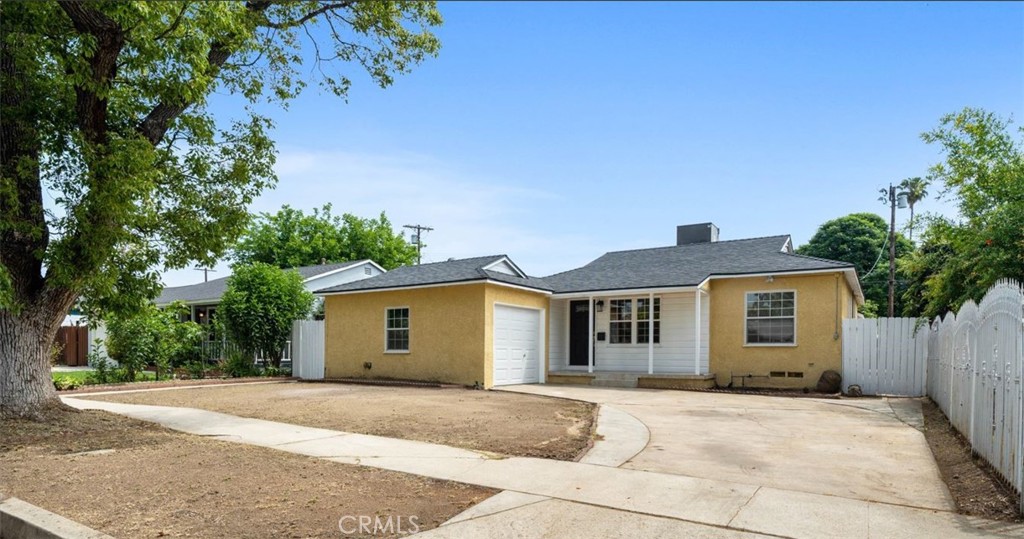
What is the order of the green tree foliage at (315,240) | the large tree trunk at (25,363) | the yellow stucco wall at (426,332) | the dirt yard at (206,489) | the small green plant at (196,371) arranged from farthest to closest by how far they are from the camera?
the green tree foliage at (315,240)
the small green plant at (196,371)
the yellow stucco wall at (426,332)
the large tree trunk at (25,363)
the dirt yard at (206,489)

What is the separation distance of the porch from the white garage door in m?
0.74

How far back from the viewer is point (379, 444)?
25.9ft

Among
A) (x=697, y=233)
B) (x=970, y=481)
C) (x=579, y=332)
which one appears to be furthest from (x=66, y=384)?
(x=697, y=233)

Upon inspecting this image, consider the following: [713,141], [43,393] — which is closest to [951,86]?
[713,141]

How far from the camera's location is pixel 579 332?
2002cm

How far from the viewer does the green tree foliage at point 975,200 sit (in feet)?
36.4

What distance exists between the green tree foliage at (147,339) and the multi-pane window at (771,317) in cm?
1623

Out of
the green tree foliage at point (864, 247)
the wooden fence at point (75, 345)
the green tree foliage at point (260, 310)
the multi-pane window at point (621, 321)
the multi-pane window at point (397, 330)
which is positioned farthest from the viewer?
the green tree foliage at point (864, 247)

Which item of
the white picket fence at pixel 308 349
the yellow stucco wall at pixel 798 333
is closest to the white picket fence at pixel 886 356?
the yellow stucco wall at pixel 798 333

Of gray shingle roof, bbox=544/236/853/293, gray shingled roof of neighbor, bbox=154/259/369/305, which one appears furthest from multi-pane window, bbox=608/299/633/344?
gray shingled roof of neighbor, bbox=154/259/369/305

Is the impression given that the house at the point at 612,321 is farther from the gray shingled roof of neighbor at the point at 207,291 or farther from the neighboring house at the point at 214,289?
the gray shingled roof of neighbor at the point at 207,291

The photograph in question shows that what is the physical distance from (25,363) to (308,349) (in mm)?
11913

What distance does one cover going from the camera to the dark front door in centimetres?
1980

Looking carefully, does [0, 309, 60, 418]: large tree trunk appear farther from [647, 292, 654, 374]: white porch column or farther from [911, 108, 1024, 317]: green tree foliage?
[911, 108, 1024, 317]: green tree foliage
